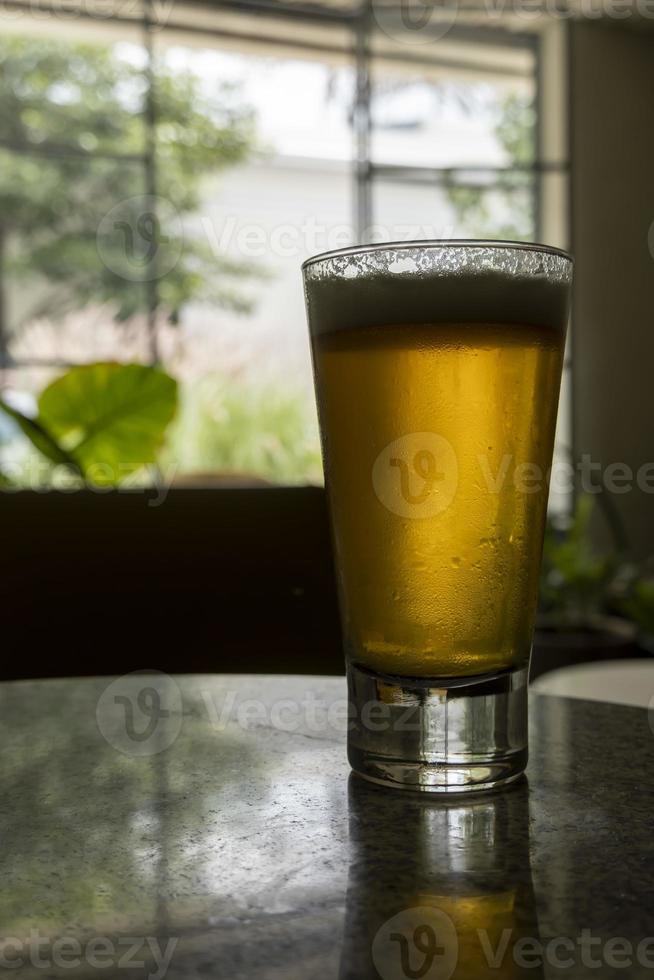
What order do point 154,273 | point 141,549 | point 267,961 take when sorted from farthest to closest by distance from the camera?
point 154,273
point 141,549
point 267,961

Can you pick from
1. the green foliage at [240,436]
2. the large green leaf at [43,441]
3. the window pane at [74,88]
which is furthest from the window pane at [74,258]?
the large green leaf at [43,441]

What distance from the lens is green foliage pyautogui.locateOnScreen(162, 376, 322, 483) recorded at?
6.24 meters

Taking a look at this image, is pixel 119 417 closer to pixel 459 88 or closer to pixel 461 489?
pixel 461 489

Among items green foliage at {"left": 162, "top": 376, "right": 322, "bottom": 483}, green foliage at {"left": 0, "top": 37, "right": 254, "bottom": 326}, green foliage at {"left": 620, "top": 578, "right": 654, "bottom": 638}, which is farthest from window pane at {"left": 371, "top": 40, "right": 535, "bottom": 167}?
green foliage at {"left": 620, "top": 578, "right": 654, "bottom": 638}

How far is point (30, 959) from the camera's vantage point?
0.28m

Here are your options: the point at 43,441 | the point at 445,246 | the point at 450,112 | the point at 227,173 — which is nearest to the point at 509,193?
the point at 450,112

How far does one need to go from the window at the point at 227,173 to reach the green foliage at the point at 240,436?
13 millimetres

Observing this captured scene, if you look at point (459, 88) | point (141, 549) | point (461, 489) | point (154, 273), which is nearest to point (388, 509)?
point (461, 489)

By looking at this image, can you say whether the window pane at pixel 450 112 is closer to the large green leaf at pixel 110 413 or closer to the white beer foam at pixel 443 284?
the large green leaf at pixel 110 413

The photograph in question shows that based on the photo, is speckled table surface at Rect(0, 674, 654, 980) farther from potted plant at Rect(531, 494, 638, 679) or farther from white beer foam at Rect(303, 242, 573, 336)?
potted plant at Rect(531, 494, 638, 679)

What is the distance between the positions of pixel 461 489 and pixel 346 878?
19cm

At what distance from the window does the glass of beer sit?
5075 millimetres

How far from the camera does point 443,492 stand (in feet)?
1.55

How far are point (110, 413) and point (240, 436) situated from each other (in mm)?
4241
